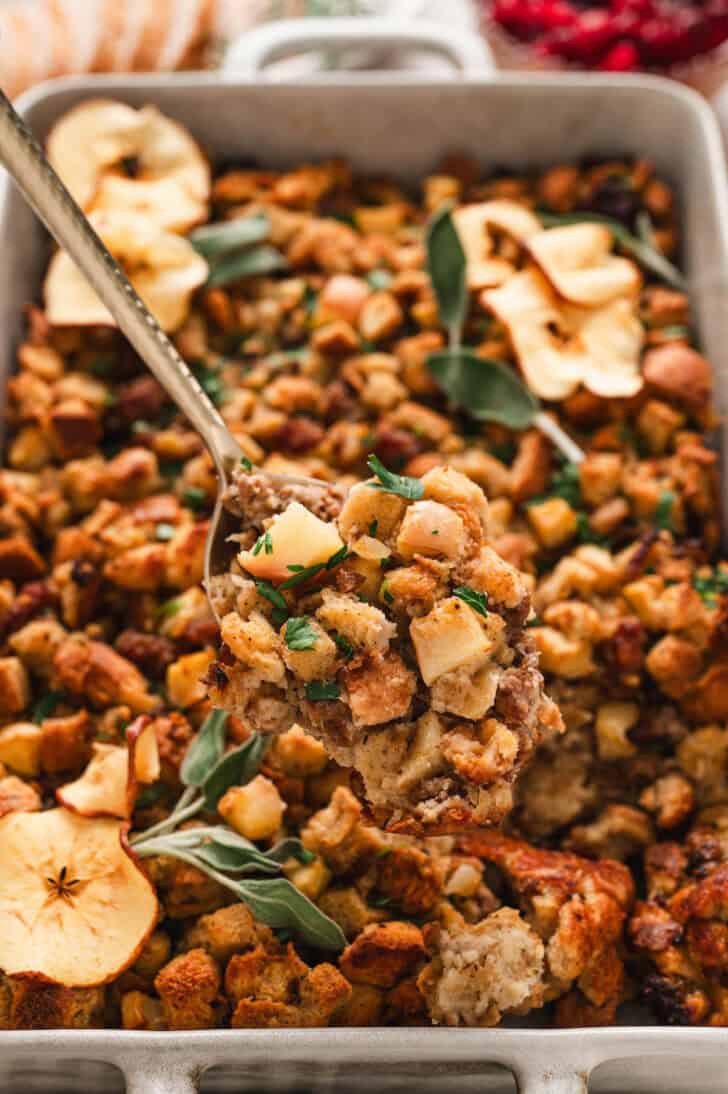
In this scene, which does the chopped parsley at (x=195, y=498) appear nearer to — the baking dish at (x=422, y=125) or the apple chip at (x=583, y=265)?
the baking dish at (x=422, y=125)

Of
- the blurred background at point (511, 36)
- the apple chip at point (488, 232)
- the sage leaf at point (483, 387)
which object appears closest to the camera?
the sage leaf at point (483, 387)

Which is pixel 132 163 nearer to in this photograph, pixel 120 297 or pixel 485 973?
pixel 120 297

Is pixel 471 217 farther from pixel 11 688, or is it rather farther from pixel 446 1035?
pixel 446 1035

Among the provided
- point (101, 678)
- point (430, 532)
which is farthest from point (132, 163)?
point (430, 532)

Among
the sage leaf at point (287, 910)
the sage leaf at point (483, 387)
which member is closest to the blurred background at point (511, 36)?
the sage leaf at point (483, 387)

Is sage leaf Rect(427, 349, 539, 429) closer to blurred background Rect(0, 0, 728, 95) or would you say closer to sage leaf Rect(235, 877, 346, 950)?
sage leaf Rect(235, 877, 346, 950)

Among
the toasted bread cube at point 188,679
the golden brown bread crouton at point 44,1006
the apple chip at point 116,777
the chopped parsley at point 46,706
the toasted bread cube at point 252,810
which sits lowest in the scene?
the golden brown bread crouton at point 44,1006
